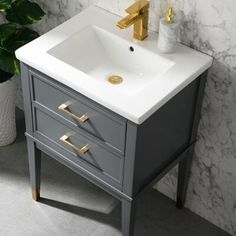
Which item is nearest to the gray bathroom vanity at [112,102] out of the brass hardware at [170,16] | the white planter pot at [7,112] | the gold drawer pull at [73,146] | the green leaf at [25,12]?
the gold drawer pull at [73,146]

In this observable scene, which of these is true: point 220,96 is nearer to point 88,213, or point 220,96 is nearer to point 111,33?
point 111,33

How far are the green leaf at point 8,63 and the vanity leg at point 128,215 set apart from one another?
805mm

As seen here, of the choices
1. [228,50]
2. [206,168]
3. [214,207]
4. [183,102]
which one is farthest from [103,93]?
[214,207]

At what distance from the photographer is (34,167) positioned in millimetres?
2646

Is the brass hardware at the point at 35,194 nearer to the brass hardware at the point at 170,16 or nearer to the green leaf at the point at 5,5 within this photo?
the green leaf at the point at 5,5

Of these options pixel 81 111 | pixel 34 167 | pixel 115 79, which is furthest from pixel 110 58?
pixel 34 167

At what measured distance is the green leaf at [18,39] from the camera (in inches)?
103

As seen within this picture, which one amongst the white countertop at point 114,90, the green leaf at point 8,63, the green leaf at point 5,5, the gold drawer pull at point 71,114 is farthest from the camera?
the green leaf at point 8,63

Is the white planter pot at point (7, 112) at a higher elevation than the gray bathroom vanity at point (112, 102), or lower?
lower

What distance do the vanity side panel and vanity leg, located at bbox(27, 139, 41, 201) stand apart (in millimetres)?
571

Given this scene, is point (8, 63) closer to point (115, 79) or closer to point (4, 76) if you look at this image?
point (4, 76)

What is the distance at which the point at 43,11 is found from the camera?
2.67 meters

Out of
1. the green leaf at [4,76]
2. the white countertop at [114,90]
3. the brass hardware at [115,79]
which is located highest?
the white countertop at [114,90]

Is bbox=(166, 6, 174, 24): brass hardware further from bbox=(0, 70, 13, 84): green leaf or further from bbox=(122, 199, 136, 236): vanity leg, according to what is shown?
bbox=(0, 70, 13, 84): green leaf
